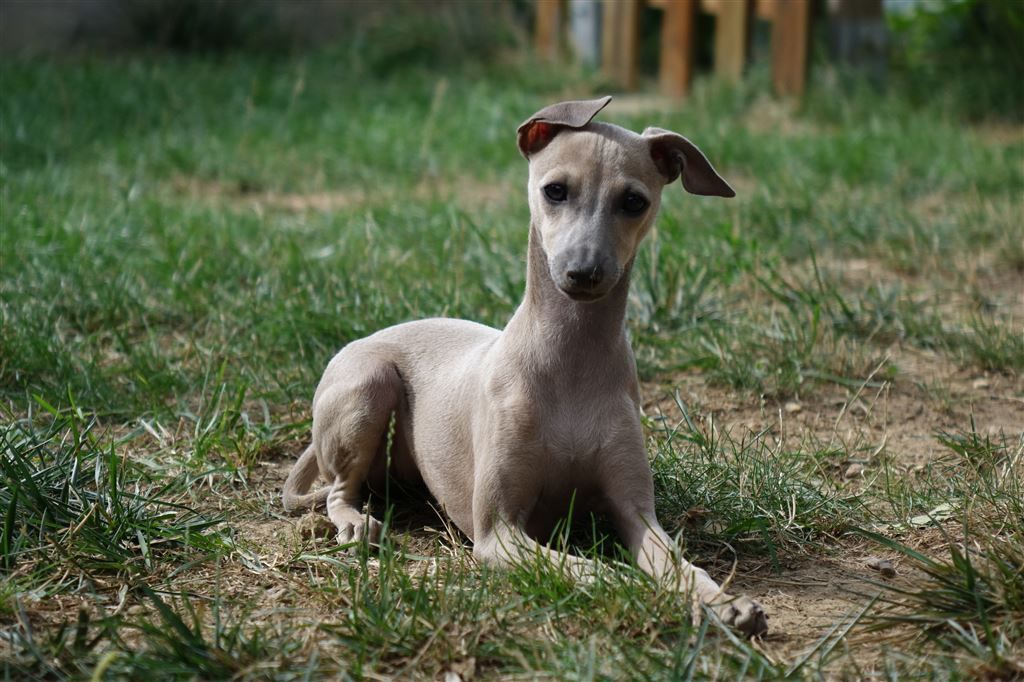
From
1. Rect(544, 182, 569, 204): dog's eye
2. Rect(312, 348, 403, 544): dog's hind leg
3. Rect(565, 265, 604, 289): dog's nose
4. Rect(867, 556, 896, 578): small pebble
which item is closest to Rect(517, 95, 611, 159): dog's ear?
Rect(544, 182, 569, 204): dog's eye

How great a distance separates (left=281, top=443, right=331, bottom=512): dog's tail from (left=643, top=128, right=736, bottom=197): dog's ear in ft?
4.47

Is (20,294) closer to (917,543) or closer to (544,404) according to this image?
(544,404)

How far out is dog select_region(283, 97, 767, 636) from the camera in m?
3.19

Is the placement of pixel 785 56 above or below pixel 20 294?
above

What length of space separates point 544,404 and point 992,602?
116 centimetres

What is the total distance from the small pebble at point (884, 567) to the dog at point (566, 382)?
607 millimetres

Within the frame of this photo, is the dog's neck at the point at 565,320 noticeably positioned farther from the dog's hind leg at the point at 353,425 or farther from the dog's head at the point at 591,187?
the dog's hind leg at the point at 353,425

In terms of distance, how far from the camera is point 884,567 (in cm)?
333

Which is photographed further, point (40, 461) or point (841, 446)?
point (841, 446)

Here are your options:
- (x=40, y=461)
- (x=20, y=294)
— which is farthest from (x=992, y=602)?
(x=20, y=294)

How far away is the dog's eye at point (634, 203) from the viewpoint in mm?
3266

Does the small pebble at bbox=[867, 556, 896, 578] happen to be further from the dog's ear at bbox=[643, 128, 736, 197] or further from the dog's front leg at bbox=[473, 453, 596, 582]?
the dog's ear at bbox=[643, 128, 736, 197]

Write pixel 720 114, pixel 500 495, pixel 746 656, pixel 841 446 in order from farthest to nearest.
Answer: pixel 720 114 < pixel 841 446 < pixel 500 495 < pixel 746 656

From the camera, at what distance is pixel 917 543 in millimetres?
3436
